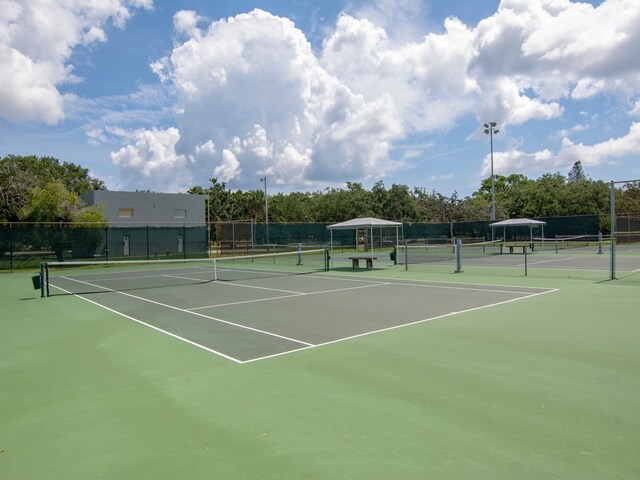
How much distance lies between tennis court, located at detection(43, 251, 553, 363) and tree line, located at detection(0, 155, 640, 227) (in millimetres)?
20580

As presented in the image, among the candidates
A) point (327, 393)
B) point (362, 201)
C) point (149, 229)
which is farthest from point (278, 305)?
point (362, 201)

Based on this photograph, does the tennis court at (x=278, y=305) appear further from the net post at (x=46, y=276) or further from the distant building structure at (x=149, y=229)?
the distant building structure at (x=149, y=229)

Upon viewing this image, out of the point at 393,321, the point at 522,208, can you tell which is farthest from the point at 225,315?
the point at 522,208

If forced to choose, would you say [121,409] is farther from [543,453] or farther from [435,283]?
[435,283]

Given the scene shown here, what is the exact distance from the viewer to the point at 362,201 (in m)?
56.2

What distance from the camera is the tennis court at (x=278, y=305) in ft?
26.0

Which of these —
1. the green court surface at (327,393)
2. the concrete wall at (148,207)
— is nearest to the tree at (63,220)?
the concrete wall at (148,207)

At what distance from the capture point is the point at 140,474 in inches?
136

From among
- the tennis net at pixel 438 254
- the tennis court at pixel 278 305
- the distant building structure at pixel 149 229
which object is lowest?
the tennis court at pixel 278 305

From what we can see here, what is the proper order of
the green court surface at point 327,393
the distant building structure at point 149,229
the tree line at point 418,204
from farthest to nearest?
the tree line at point 418,204
the distant building structure at point 149,229
the green court surface at point 327,393

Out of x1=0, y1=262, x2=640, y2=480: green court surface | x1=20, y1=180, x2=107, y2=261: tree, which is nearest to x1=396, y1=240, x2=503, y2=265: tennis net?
x1=0, y1=262, x2=640, y2=480: green court surface

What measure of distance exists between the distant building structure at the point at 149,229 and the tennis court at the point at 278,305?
11534mm

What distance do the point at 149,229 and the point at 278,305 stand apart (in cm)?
2124

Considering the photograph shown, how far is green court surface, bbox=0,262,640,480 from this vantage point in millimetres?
3586
